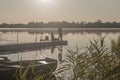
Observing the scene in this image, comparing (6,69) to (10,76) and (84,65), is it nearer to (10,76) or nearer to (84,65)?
(10,76)

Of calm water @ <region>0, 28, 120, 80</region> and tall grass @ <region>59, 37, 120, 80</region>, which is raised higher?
tall grass @ <region>59, 37, 120, 80</region>

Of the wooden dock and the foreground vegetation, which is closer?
the foreground vegetation

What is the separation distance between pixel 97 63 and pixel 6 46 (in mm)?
22659

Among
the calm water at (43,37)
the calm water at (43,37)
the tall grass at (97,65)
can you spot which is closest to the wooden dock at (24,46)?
the calm water at (43,37)

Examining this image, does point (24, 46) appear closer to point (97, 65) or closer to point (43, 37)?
point (97, 65)

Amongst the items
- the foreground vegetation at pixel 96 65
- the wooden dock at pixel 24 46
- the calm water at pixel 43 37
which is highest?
the foreground vegetation at pixel 96 65

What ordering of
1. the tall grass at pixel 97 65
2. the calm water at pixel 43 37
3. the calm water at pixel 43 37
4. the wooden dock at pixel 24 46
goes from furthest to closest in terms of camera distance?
the wooden dock at pixel 24 46, the calm water at pixel 43 37, the calm water at pixel 43 37, the tall grass at pixel 97 65

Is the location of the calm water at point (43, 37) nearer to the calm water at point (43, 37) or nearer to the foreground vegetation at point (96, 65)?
the calm water at point (43, 37)

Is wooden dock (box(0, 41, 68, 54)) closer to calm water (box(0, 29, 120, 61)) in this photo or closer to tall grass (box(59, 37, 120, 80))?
calm water (box(0, 29, 120, 61))


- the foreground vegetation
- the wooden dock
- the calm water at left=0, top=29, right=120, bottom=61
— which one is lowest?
the calm water at left=0, top=29, right=120, bottom=61

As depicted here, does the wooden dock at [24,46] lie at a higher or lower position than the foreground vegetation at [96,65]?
lower

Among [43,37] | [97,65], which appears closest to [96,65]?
[97,65]

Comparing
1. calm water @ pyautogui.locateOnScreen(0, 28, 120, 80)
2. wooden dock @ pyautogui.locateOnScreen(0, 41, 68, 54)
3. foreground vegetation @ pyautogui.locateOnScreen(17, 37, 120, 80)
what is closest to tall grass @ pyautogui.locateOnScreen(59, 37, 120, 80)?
foreground vegetation @ pyautogui.locateOnScreen(17, 37, 120, 80)

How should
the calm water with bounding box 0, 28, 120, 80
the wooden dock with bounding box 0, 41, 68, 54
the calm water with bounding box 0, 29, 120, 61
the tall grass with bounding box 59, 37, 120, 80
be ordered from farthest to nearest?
the wooden dock with bounding box 0, 41, 68, 54
the calm water with bounding box 0, 29, 120, 61
the calm water with bounding box 0, 28, 120, 80
the tall grass with bounding box 59, 37, 120, 80
